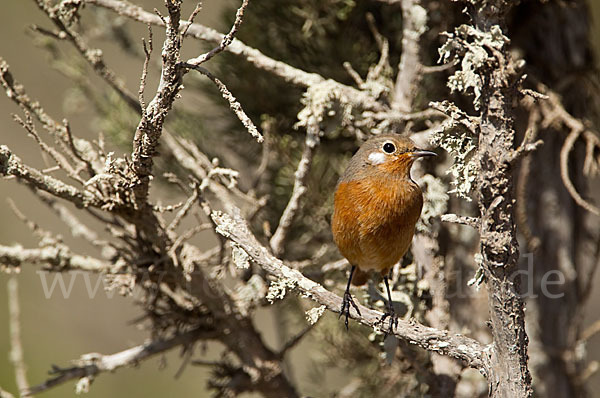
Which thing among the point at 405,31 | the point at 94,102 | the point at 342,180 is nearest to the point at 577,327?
the point at 342,180

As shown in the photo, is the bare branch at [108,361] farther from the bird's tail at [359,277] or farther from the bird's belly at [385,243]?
the bird's belly at [385,243]

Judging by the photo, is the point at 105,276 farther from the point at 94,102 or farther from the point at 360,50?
the point at 360,50

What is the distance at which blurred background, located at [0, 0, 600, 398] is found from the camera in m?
5.00

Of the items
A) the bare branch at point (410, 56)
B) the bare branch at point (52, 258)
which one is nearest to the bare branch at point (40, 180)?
the bare branch at point (52, 258)

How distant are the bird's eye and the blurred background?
270 cm

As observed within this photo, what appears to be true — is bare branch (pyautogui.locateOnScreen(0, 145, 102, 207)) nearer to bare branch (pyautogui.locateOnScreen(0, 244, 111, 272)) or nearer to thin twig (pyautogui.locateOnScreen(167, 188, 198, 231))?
thin twig (pyautogui.locateOnScreen(167, 188, 198, 231))

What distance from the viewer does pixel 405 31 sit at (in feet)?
9.18

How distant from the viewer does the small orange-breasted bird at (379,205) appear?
250cm

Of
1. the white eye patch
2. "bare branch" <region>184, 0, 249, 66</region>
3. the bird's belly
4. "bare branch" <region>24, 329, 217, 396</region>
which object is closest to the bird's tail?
the bird's belly

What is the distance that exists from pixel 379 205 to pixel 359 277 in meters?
0.43

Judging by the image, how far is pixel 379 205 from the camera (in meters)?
2.54

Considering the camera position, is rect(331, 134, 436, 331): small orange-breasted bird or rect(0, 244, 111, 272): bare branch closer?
rect(331, 134, 436, 331): small orange-breasted bird

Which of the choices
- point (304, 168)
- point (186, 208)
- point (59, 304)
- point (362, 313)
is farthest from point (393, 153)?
point (59, 304)

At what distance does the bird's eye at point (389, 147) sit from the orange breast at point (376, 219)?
116 millimetres
